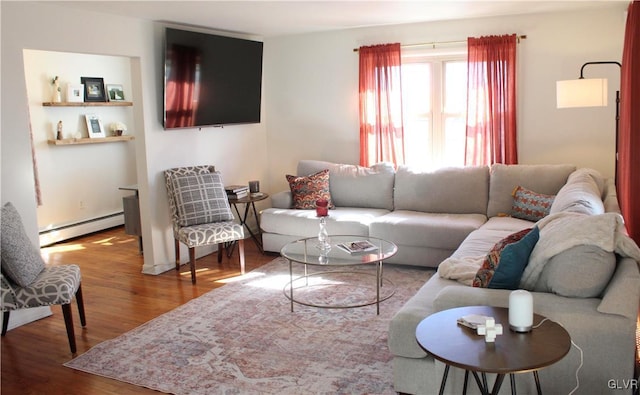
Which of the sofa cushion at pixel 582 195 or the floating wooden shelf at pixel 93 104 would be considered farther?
the floating wooden shelf at pixel 93 104

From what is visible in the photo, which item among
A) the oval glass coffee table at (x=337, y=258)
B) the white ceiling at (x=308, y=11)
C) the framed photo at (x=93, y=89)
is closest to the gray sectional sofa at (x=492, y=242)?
the oval glass coffee table at (x=337, y=258)

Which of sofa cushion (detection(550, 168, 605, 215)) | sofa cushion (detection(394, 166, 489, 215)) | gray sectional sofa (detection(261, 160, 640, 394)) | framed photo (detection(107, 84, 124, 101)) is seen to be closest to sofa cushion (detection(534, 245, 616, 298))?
gray sectional sofa (detection(261, 160, 640, 394))

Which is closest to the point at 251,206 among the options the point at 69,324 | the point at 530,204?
the point at 530,204

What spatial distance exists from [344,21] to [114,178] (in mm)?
3674

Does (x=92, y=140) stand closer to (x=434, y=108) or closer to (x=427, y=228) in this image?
(x=434, y=108)

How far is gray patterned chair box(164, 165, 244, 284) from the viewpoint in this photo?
5.10 meters

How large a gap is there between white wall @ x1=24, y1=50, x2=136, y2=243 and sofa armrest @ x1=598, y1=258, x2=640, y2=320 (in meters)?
5.81

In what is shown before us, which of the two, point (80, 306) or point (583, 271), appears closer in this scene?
point (583, 271)

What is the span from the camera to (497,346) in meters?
2.12

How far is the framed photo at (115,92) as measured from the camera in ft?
23.7

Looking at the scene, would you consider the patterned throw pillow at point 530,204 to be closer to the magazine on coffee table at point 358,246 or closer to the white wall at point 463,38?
the white wall at point 463,38

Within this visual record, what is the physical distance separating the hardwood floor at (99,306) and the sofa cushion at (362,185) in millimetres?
989

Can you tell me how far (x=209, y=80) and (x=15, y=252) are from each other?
2.75m

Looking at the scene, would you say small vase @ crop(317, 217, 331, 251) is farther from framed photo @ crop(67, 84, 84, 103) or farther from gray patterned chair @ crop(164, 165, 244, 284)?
framed photo @ crop(67, 84, 84, 103)
